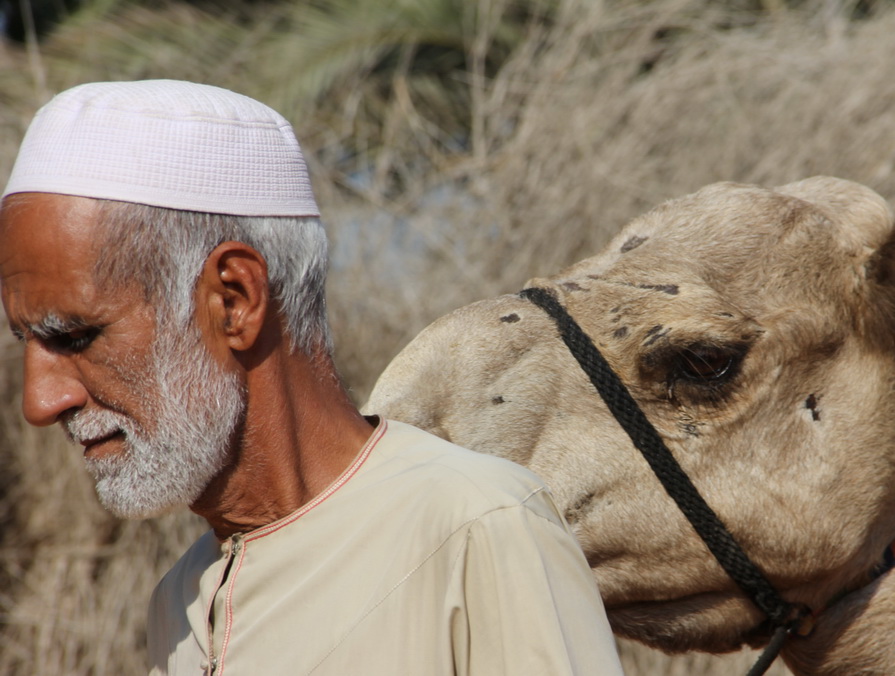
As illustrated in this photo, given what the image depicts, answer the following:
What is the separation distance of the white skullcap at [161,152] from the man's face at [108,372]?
6 centimetres

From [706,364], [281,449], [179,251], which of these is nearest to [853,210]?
[706,364]

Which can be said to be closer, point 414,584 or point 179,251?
Result: point 414,584

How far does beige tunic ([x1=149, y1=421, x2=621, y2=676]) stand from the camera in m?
1.48

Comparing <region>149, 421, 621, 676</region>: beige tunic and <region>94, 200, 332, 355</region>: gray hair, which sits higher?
<region>94, 200, 332, 355</region>: gray hair

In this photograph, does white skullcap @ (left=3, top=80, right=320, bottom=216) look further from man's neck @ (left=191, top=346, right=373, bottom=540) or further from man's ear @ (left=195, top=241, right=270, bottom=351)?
man's neck @ (left=191, top=346, right=373, bottom=540)

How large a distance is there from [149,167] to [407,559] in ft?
2.42

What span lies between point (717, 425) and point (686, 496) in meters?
0.19

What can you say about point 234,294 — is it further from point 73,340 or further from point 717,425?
point 717,425

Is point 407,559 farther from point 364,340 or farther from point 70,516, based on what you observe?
point 70,516

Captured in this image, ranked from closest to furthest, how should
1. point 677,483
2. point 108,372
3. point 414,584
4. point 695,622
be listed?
point 414,584, point 108,372, point 677,483, point 695,622

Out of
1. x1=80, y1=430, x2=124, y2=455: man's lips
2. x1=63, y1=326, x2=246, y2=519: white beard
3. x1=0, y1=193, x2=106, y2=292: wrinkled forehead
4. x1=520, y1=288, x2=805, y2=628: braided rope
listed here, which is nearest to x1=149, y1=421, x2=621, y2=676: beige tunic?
x1=63, y1=326, x2=246, y2=519: white beard

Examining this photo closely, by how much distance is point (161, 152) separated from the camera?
1654mm

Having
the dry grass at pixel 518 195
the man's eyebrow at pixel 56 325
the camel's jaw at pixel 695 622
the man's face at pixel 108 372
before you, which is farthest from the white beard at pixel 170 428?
the dry grass at pixel 518 195

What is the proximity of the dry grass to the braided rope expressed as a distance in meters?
3.03
